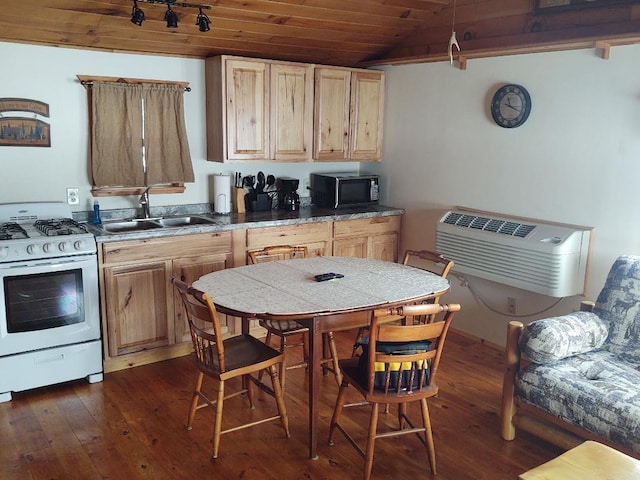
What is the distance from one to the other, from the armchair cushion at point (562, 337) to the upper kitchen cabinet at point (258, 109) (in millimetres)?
2424

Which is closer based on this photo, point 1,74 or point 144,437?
point 144,437

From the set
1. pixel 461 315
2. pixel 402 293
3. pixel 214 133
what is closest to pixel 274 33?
pixel 214 133

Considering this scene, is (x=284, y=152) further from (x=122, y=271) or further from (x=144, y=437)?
(x=144, y=437)

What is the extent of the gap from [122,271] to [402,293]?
1847 mm

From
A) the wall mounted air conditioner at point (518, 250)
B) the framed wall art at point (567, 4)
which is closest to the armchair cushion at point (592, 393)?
the wall mounted air conditioner at point (518, 250)

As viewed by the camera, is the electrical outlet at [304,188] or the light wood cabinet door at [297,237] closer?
the light wood cabinet door at [297,237]

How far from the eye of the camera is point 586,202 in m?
3.80

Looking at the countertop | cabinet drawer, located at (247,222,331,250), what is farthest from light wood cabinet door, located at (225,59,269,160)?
cabinet drawer, located at (247,222,331,250)

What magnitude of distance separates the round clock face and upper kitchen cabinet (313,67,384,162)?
3.86ft

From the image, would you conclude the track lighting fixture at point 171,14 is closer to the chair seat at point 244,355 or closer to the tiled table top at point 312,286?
the tiled table top at point 312,286

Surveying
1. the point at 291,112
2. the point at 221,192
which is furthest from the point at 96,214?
the point at 291,112

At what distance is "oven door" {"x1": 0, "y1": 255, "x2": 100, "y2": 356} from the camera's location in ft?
11.2

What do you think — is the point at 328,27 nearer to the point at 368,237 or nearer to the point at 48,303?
the point at 368,237

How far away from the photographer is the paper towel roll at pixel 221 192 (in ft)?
15.1
